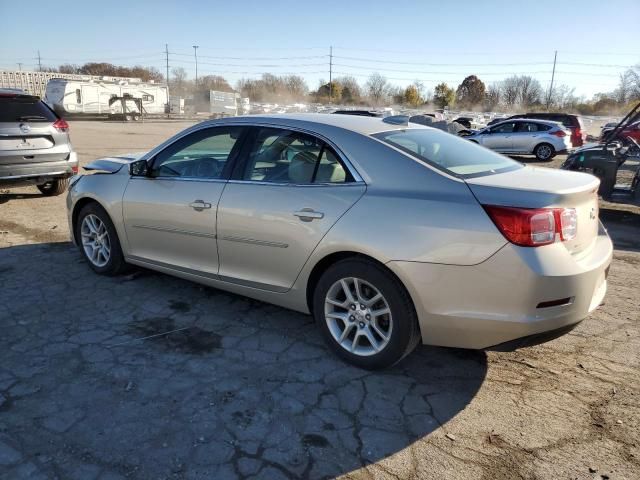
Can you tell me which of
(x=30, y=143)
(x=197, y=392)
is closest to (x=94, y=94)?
(x=30, y=143)

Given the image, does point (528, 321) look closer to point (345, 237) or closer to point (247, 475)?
point (345, 237)

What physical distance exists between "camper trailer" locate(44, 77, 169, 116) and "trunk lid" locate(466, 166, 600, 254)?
124 feet

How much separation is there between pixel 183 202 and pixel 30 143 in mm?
5086

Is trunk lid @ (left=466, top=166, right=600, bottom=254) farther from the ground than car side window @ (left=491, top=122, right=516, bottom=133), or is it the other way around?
car side window @ (left=491, top=122, right=516, bottom=133)

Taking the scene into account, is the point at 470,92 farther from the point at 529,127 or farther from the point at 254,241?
the point at 254,241

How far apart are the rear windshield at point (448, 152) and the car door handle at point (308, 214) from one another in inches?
25.5

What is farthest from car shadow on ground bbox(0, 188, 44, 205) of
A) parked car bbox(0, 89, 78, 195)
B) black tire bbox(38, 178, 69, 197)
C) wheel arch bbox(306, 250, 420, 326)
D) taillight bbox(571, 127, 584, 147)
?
taillight bbox(571, 127, 584, 147)

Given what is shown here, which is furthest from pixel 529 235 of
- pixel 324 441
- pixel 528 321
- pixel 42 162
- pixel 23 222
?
pixel 42 162

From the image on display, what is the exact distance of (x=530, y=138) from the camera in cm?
1814

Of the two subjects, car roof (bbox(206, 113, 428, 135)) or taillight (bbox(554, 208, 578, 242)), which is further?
car roof (bbox(206, 113, 428, 135))

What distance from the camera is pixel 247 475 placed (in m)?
2.31

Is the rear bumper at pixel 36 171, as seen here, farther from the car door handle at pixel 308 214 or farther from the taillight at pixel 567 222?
the taillight at pixel 567 222

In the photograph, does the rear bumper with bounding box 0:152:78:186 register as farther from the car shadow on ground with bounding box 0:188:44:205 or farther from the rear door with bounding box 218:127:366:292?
the rear door with bounding box 218:127:366:292

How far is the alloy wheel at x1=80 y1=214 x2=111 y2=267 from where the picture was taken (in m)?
4.81
